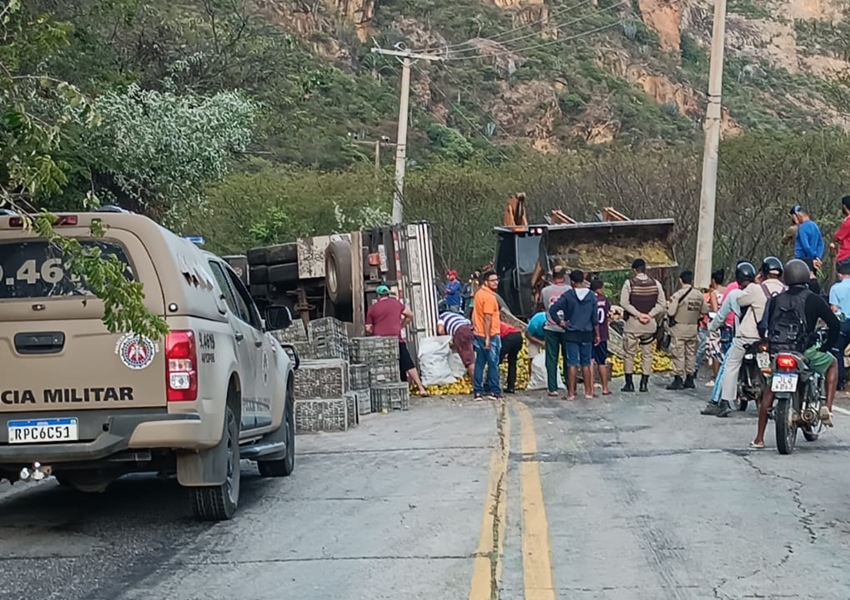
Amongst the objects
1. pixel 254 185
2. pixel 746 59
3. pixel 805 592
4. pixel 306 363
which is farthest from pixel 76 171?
pixel 746 59

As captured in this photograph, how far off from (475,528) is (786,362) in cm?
437

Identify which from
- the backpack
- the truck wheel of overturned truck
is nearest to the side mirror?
the backpack

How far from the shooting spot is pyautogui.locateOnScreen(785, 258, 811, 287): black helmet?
11641 millimetres

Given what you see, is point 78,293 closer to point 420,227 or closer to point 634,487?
point 634,487

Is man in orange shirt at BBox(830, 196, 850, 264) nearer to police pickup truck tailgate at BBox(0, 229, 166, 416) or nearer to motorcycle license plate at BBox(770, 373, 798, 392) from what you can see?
motorcycle license plate at BBox(770, 373, 798, 392)

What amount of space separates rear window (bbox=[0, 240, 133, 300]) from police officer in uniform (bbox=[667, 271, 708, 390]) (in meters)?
12.2

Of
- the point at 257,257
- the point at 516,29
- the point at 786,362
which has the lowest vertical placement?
the point at 786,362

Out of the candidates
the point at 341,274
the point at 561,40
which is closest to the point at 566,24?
the point at 561,40

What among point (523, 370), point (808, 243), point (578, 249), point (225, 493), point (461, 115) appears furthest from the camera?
point (461, 115)

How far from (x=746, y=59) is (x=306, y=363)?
298 feet

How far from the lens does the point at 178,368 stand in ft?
26.8

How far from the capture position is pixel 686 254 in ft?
113

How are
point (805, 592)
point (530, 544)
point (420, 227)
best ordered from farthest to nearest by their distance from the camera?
point (420, 227), point (530, 544), point (805, 592)

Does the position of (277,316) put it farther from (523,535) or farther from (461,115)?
(461,115)
